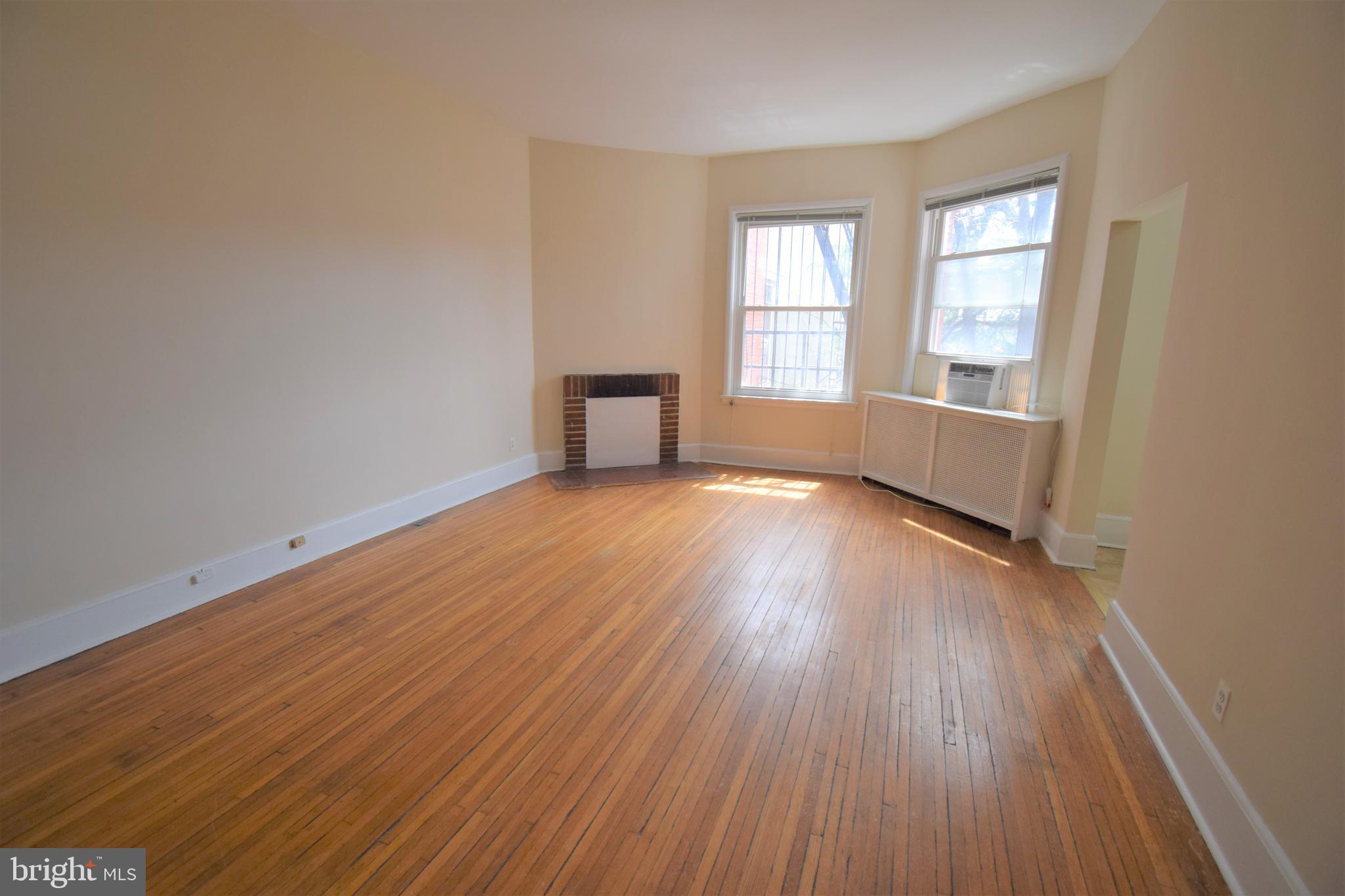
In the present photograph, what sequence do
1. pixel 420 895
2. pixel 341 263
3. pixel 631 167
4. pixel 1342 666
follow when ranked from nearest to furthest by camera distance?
pixel 1342 666 < pixel 420 895 < pixel 341 263 < pixel 631 167

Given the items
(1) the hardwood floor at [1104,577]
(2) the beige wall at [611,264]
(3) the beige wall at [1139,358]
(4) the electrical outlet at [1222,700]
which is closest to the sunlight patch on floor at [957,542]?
(1) the hardwood floor at [1104,577]

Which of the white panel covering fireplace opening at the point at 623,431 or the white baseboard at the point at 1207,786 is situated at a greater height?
the white panel covering fireplace opening at the point at 623,431

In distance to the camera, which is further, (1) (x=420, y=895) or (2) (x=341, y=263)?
(2) (x=341, y=263)

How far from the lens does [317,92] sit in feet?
10.5

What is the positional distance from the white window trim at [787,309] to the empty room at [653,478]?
67 mm

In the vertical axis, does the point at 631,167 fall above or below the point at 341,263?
above

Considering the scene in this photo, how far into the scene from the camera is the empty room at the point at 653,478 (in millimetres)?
1550

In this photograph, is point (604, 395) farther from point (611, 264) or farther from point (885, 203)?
point (885, 203)

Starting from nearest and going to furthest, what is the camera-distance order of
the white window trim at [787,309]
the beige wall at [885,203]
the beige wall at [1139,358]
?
the beige wall at [1139,358] → the beige wall at [885,203] → the white window trim at [787,309]

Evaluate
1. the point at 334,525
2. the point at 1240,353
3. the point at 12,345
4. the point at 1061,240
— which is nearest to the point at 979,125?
the point at 1061,240

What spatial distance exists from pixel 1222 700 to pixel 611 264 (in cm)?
503

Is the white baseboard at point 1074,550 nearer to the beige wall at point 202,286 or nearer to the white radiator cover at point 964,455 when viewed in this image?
the white radiator cover at point 964,455

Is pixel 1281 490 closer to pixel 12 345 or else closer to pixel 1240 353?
pixel 1240 353

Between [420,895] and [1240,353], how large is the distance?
284cm
